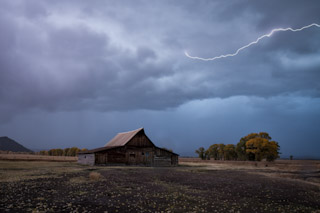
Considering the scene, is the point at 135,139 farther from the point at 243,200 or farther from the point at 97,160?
the point at 243,200

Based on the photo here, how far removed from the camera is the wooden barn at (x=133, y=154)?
51.3m

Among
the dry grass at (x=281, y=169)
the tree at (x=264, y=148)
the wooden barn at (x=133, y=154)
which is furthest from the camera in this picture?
the tree at (x=264, y=148)

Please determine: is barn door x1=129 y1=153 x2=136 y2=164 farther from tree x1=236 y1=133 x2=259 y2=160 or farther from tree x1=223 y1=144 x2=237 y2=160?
tree x1=223 y1=144 x2=237 y2=160

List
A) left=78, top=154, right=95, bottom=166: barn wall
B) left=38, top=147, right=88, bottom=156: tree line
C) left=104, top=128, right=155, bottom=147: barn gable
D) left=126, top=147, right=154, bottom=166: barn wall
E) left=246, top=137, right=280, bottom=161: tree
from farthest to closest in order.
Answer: left=38, top=147, right=88, bottom=156: tree line, left=246, top=137, right=280, bottom=161: tree, left=104, top=128, right=155, bottom=147: barn gable, left=126, top=147, right=154, bottom=166: barn wall, left=78, top=154, right=95, bottom=166: barn wall

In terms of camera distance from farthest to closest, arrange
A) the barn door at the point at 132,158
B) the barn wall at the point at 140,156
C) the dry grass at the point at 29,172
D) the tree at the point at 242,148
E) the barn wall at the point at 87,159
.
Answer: the tree at the point at 242,148, the barn wall at the point at 140,156, the barn door at the point at 132,158, the barn wall at the point at 87,159, the dry grass at the point at 29,172

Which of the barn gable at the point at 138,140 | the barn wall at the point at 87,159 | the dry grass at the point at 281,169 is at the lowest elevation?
the dry grass at the point at 281,169

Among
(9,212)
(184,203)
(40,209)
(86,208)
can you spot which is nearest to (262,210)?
(184,203)

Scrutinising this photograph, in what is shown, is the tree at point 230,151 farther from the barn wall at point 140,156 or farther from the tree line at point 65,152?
the tree line at point 65,152

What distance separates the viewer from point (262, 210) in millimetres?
13406

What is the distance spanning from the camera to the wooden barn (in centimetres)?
5131

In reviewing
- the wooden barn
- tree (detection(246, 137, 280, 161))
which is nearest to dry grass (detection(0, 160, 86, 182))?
the wooden barn

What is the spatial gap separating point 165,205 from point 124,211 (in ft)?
9.24

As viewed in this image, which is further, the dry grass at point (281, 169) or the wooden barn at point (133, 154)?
the wooden barn at point (133, 154)

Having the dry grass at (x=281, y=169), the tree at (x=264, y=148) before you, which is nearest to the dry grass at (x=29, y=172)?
the dry grass at (x=281, y=169)
